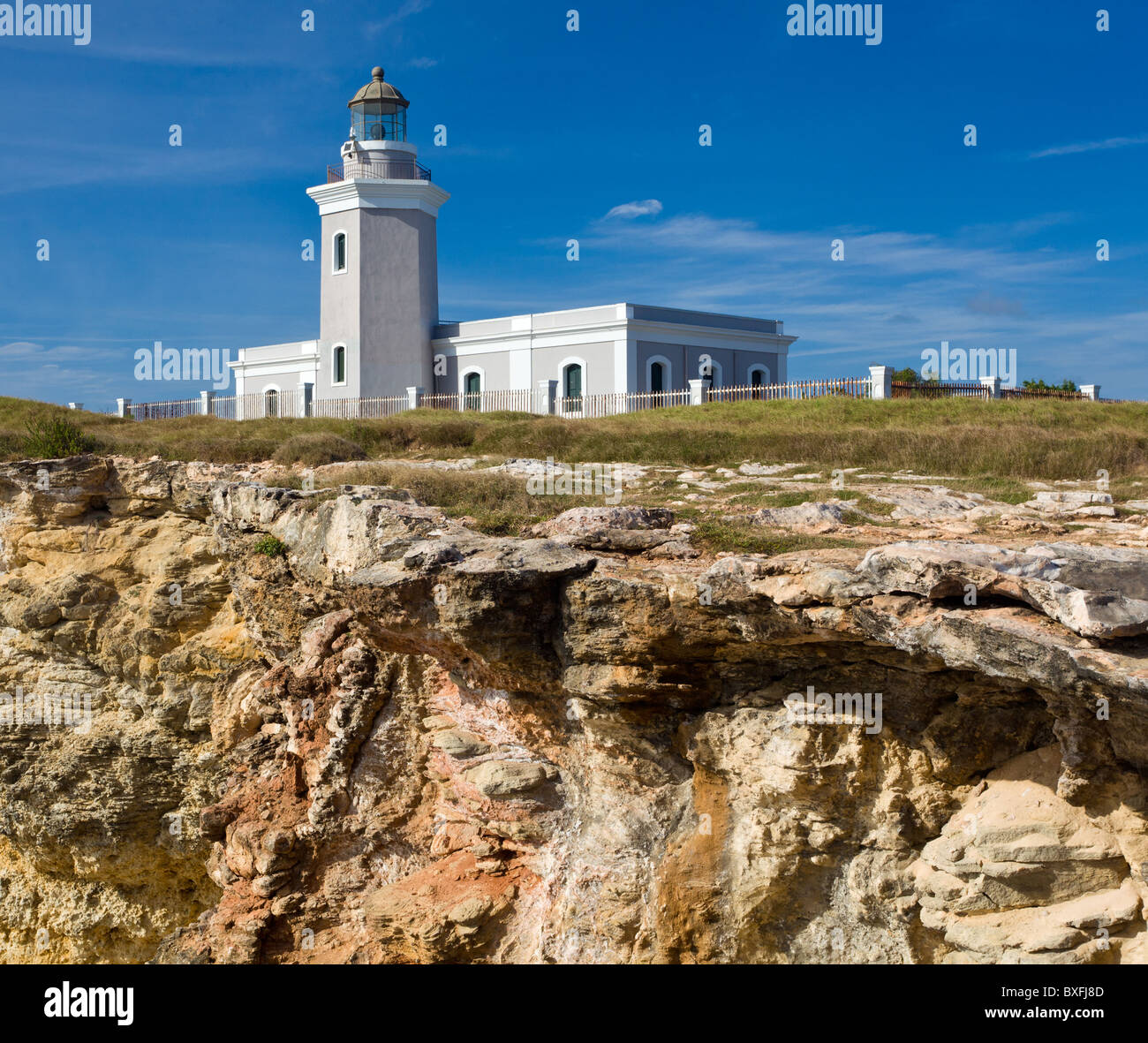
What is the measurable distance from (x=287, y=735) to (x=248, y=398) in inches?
1183

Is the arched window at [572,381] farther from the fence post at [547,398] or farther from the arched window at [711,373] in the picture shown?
the arched window at [711,373]

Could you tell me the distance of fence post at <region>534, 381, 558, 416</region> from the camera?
110 ft

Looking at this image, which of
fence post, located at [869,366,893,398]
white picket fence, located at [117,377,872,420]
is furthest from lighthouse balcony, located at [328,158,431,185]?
fence post, located at [869,366,893,398]

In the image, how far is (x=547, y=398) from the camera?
111 feet

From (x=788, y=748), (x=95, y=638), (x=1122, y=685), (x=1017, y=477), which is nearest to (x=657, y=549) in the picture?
(x=788, y=748)

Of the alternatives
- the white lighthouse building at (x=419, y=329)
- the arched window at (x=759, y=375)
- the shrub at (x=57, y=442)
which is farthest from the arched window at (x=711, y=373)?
the shrub at (x=57, y=442)

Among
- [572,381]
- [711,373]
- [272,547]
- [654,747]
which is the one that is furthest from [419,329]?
[654,747]

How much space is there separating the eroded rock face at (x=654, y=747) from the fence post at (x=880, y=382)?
1856 centimetres

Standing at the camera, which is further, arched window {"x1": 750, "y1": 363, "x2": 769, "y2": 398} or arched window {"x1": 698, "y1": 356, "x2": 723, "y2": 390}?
arched window {"x1": 750, "y1": 363, "x2": 769, "y2": 398}

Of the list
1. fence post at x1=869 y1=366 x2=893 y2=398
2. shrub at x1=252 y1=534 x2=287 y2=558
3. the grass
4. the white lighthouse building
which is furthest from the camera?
the white lighthouse building

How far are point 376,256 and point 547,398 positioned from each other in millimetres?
9478

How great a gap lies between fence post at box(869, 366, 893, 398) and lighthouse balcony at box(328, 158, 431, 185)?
19.8m

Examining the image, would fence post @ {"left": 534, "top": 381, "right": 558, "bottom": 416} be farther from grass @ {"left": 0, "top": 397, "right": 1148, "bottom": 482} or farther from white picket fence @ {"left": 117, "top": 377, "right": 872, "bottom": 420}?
grass @ {"left": 0, "top": 397, "right": 1148, "bottom": 482}

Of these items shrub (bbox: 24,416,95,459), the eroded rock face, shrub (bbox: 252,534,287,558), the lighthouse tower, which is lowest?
the eroded rock face
